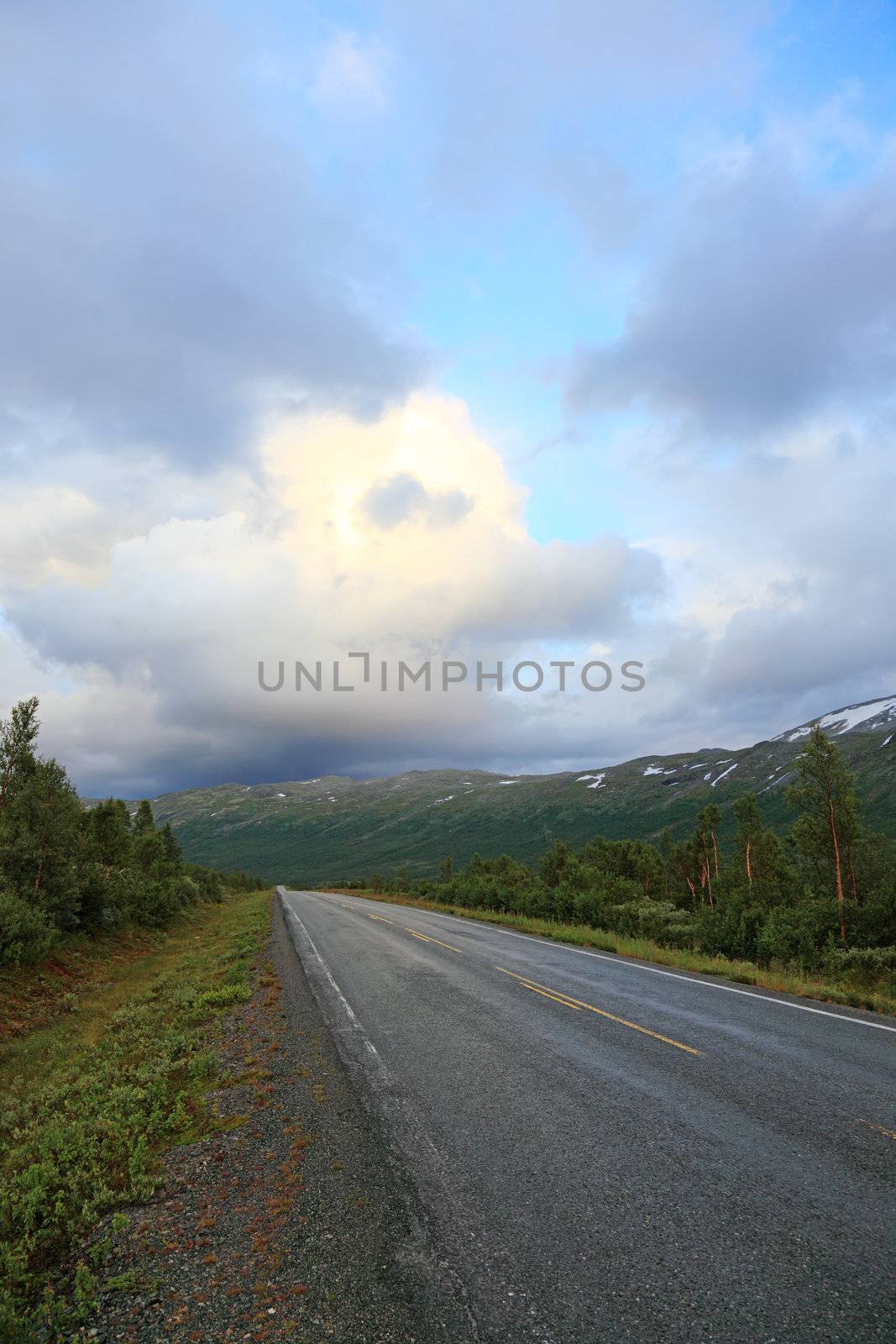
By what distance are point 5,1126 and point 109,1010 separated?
24.1 feet

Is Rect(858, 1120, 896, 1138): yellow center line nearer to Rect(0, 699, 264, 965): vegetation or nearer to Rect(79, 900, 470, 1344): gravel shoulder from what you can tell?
Rect(79, 900, 470, 1344): gravel shoulder

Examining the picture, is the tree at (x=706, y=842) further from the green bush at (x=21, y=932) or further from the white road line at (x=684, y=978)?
the green bush at (x=21, y=932)

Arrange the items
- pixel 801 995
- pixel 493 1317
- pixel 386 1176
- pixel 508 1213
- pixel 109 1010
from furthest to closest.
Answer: pixel 109 1010 → pixel 801 995 → pixel 386 1176 → pixel 508 1213 → pixel 493 1317

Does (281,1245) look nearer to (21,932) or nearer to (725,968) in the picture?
(725,968)

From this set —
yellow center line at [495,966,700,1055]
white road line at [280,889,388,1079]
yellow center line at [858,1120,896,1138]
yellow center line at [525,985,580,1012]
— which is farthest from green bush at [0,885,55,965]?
yellow center line at [858,1120,896,1138]

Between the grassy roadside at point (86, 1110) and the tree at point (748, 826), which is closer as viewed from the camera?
the grassy roadside at point (86, 1110)

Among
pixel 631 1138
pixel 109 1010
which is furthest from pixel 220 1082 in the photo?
pixel 109 1010

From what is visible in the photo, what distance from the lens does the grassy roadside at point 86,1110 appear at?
13.8ft

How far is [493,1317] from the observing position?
360cm

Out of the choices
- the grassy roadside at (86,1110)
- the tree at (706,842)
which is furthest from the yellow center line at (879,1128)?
the tree at (706,842)

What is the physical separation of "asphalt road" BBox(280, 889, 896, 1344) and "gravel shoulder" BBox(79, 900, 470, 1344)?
0.26 m

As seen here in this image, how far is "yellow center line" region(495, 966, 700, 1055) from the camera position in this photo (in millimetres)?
9002

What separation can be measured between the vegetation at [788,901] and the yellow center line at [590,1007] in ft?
25.4

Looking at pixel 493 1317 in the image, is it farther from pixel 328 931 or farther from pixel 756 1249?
pixel 328 931
